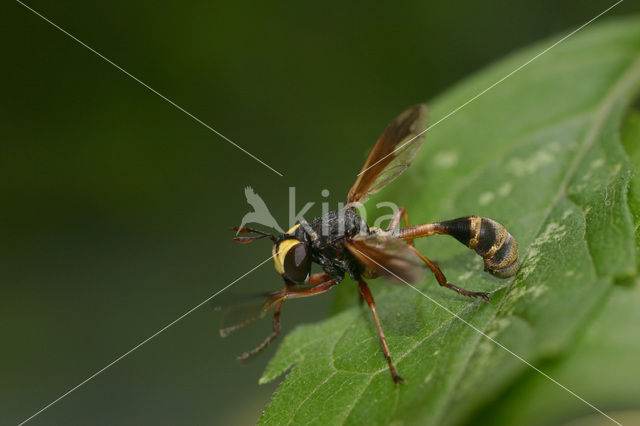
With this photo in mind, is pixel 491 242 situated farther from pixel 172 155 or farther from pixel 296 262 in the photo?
pixel 172 155

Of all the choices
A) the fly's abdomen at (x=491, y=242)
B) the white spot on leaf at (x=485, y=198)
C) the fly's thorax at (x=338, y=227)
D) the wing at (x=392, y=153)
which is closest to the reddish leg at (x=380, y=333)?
the fly's thorax at (x=338, y=227)

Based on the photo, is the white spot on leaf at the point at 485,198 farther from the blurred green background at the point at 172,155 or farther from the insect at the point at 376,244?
A: the blurred green background at the point at 172,155

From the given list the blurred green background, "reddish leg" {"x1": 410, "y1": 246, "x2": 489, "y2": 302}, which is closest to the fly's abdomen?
"reddish leg" {"x1": 410, "y1": 246, "x2": 489, "y2": 302}

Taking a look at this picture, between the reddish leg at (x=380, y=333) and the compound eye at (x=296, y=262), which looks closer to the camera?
the reddish leg at (x=380, y=333)

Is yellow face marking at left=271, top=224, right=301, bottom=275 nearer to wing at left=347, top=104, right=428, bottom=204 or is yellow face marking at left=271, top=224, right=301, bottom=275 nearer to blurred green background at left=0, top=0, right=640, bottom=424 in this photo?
wing at left=347, top=104, right=428, bottom=204

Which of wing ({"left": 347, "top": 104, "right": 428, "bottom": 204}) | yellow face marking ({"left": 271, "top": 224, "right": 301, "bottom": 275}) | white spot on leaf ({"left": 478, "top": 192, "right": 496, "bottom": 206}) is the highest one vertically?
wing ({"left": 347, "top": 104, "right": 428, "bottom": 204})

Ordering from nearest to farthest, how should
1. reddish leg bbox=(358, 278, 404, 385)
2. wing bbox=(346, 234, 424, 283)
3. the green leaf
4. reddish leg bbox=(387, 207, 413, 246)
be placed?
the green leaf, reddish leg bbox=(358, 278, 404, 385), wing bbox=(346, 234, 424, 283), reddish leg bbox=(387, 207, 413, 246)
